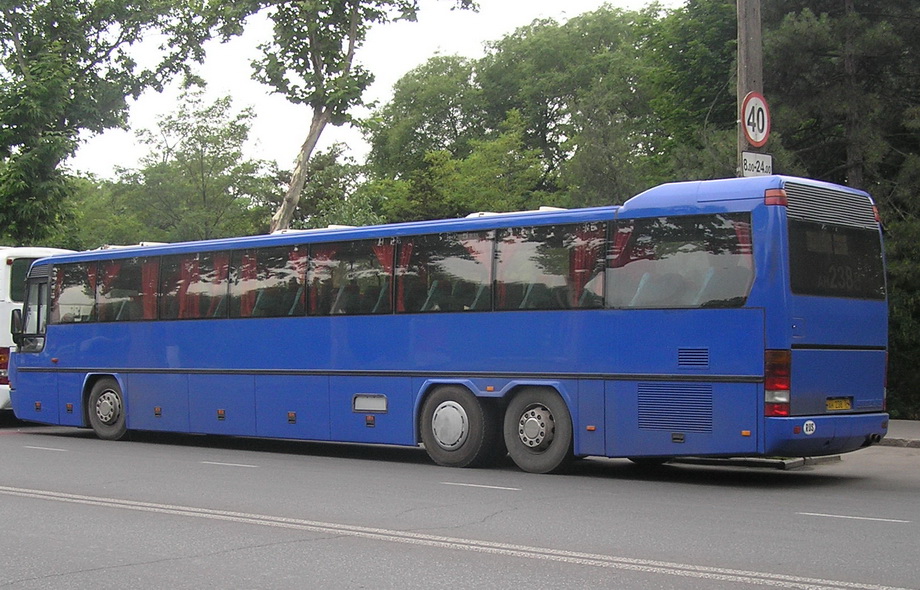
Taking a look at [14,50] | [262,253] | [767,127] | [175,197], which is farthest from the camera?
[175,197]

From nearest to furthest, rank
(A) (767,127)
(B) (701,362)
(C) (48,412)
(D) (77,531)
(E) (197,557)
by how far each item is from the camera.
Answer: (E) (197,557) → (D) (77,531) → (B) (701,362) → (A) (767,127) → (C) (48,412)

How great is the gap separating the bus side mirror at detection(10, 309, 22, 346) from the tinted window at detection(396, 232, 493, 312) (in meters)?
8.44

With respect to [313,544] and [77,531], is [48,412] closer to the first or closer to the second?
[77,531]

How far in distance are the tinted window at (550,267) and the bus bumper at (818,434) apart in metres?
2.58

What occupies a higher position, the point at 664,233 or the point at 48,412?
the point at 664,233

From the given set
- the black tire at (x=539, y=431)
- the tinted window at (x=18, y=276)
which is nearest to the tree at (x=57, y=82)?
the tinted window at (x=18, y=276)

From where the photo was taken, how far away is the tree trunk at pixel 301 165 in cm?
2741

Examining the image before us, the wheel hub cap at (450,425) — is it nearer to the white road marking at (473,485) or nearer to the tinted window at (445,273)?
the tinted window at (445,273)

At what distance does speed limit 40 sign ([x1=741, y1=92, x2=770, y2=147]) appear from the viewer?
16484 millimetres

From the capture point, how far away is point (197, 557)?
8.54 meters

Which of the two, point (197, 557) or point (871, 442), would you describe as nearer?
point (197, 557)

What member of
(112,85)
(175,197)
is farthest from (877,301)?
(175,197)

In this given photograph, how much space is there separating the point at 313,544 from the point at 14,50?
2677 cm

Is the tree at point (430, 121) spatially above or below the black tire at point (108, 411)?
above
